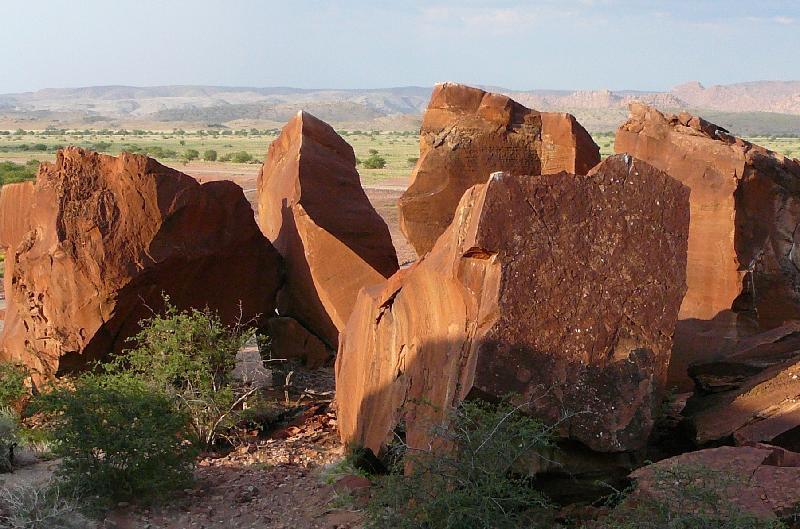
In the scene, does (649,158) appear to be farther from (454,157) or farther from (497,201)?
(497,201)

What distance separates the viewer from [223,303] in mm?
9297

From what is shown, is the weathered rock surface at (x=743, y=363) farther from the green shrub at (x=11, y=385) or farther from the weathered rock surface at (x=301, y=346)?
the green shrub at (x=11, y=385)

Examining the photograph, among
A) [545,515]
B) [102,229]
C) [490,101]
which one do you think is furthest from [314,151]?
[545,515]

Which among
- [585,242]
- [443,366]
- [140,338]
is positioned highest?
[585,242]

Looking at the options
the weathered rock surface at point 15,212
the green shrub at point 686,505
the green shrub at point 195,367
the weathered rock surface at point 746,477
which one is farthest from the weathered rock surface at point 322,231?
the green shrub at point 686,505

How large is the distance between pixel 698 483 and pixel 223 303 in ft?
19.0

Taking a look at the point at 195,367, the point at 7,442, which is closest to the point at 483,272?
the point at 195,367

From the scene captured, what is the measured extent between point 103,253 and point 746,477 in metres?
5.88

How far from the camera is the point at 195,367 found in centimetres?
773

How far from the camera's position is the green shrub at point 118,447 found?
6188 mm

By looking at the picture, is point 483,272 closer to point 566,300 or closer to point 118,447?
point 566,300

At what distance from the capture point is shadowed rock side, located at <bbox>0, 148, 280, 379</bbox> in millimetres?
8461

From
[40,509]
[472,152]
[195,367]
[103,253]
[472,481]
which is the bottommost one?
[40,509]

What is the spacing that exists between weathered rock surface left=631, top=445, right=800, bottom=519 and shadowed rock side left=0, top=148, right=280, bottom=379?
17.1ft
